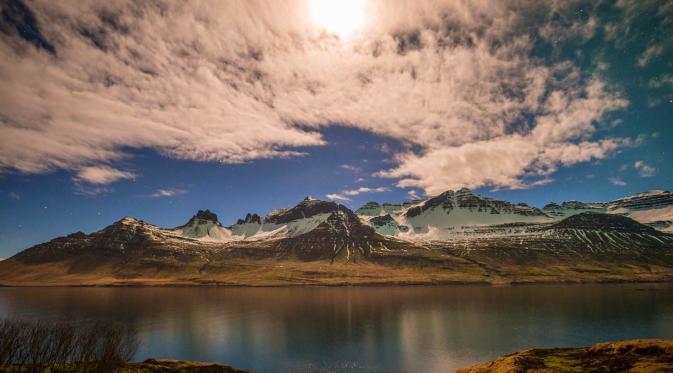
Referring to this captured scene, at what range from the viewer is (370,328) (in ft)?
398

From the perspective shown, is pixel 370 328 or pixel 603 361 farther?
pixel 370 328

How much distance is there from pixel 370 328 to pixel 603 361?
253ft

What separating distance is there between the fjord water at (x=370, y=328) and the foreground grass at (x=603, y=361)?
2264 centimetres

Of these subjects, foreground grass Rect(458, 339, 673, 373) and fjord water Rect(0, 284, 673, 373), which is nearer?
foreground grass Rect(458, 339, 673, 373)

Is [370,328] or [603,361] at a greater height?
[603,361]

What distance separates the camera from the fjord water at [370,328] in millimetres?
85812

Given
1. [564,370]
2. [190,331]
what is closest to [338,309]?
[190,331]

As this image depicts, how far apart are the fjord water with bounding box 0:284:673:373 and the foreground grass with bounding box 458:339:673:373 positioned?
22641mm

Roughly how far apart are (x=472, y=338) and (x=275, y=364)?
5446 cm

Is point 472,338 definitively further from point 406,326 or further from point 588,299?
point 588,299

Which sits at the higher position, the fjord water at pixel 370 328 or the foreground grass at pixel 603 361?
the foreground grass at pixel 603 361

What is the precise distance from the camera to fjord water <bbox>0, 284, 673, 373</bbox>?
85.8 metres

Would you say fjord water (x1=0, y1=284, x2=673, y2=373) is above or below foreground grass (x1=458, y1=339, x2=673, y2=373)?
below

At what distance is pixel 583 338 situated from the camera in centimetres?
10038
